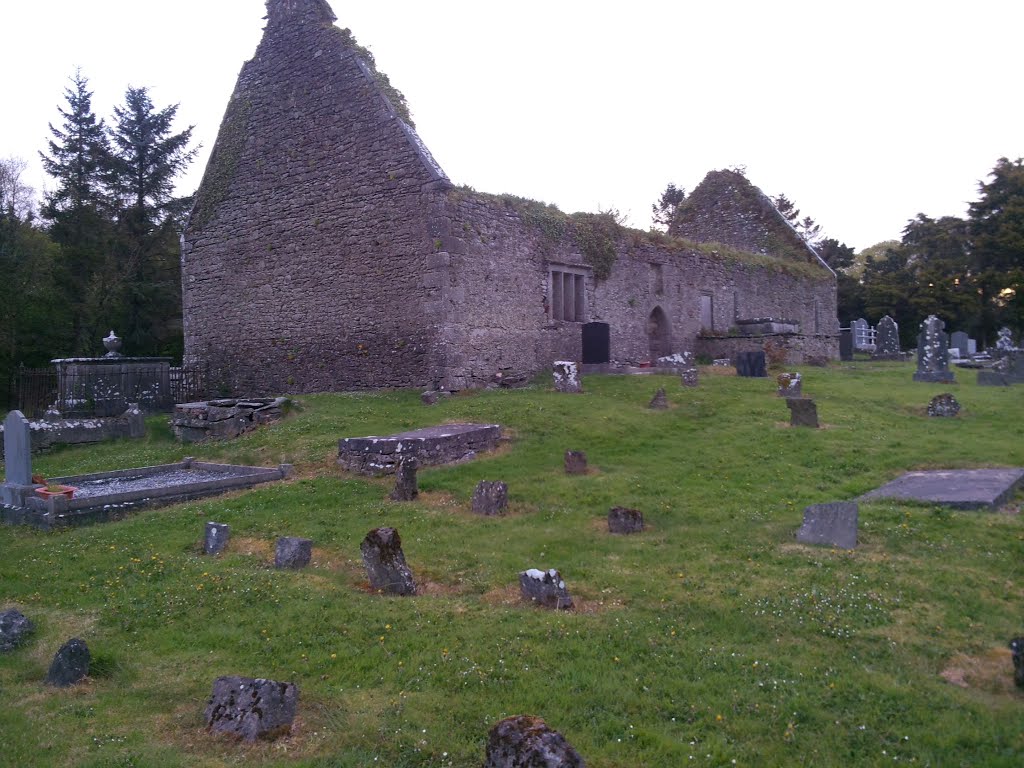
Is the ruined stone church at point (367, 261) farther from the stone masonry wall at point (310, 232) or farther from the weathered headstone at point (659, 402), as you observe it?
the weathered headstone at point (659, 402)

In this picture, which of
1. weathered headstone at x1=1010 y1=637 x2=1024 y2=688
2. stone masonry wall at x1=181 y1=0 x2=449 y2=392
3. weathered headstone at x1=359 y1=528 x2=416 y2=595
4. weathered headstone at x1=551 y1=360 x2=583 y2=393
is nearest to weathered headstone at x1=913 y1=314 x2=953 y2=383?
weathered headstone at x1=551 y1=360 x2=583 y2=393

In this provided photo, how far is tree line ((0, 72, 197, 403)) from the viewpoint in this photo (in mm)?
31703

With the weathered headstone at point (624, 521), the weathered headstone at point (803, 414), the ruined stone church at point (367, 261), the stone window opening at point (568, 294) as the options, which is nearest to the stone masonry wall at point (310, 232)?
the ruined stone church at point (367, 261)

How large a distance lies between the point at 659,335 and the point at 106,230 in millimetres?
23599

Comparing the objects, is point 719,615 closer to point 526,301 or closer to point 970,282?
point 526,301

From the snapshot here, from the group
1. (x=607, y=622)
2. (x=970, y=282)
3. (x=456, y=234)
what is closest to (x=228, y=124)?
(x=456, y=234)

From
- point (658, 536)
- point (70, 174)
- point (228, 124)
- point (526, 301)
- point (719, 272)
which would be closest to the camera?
point (658, 536)

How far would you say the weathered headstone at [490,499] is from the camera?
10.3m

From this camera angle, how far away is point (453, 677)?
5.82 m

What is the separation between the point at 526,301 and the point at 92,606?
13.7m

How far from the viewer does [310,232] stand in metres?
20.5

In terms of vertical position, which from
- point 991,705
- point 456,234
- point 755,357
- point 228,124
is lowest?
point 991,705

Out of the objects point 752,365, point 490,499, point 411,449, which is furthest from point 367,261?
point 490,499

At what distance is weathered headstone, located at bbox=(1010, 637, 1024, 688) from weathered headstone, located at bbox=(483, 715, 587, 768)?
3.20 metres
